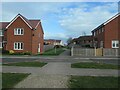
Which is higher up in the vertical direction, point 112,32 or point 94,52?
point 112,32

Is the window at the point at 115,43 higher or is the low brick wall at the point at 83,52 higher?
the window at the point at 115,43

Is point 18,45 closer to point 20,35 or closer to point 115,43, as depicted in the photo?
point 20,35

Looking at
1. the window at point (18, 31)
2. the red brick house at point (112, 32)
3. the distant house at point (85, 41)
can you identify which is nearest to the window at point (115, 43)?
the red brick house at point (112, 32)

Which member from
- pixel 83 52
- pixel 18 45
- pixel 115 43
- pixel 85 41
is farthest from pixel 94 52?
pixel 85 41

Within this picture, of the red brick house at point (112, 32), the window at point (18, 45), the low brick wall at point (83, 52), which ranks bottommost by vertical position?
the low brick wall at point (83, 52)

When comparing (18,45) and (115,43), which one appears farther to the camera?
(18,45)

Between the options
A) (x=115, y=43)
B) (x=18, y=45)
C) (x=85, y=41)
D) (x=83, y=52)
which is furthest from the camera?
(x=85, y=41)

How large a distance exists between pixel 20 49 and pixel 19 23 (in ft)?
15.2

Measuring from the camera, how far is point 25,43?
40625 millimetres

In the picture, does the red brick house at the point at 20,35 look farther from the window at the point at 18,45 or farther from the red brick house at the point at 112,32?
the red brick house at the point at 112,32

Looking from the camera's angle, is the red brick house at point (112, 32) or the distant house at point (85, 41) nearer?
the red brick house at point (112, 32)

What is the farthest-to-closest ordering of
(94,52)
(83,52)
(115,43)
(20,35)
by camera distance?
(20,35)
(115,43)
(83,52)
(94,52)

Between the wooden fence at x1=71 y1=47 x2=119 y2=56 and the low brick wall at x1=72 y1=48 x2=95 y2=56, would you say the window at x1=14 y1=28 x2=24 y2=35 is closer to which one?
the wooden fence at x1=71 y1=47 x2=119 y2=56

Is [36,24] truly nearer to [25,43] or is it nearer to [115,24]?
[25,43]
